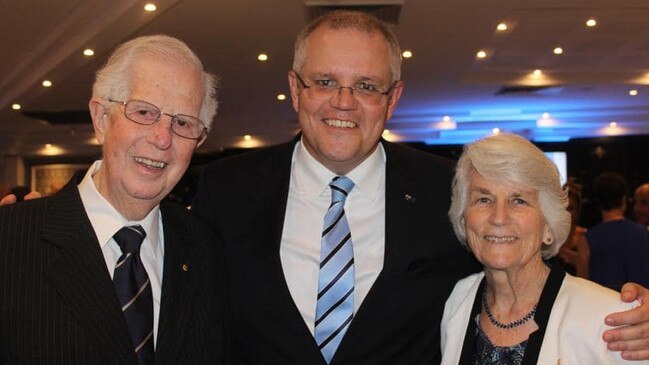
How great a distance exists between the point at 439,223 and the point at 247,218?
0.65 metres

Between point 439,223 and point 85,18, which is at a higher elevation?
point 85,18

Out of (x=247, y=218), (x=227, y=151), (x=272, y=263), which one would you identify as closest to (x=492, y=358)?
(x=272, y=263)

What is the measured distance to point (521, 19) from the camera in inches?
363

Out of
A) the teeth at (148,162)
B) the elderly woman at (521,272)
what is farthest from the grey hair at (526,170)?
the teeth at (148,162)

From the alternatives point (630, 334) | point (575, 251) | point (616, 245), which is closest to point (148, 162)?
point (630, 334)

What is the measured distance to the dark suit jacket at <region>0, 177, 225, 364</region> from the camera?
184cm

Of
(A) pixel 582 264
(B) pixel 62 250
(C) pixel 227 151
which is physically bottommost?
(A) pixel 582 264

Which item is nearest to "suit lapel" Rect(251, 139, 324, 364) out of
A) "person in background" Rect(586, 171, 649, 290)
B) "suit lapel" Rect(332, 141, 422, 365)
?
"suit lapel" Rect(332, 141, 422, 365)

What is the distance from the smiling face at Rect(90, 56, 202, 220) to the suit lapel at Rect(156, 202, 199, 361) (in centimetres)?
17

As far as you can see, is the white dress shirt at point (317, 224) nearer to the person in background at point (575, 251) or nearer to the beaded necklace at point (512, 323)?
the beaded necklace at point (512, 323)

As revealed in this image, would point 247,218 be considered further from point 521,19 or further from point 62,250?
point 521,19

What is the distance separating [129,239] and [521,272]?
117 cm

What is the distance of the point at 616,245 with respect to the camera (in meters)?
5.18

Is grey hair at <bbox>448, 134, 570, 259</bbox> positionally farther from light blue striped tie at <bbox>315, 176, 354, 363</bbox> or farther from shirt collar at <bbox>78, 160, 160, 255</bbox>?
shirt collar at <bbox>78, 160, 160, 255</bbox>
